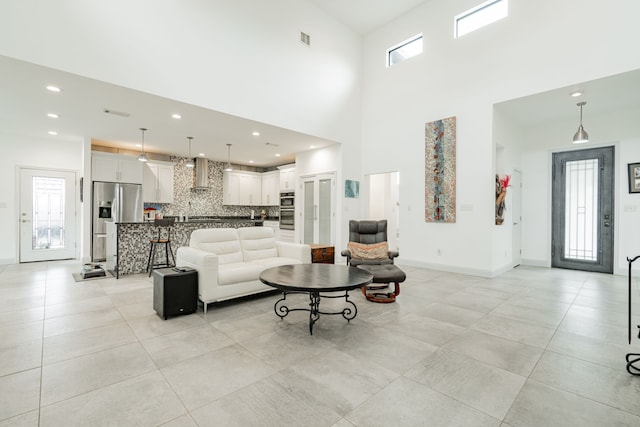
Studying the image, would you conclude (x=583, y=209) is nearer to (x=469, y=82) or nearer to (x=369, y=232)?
(x=469, y=82)

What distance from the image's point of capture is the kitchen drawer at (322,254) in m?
5.39

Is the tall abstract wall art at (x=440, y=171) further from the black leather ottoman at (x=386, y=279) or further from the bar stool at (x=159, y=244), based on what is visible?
the bar stool at (x=159, y=244)

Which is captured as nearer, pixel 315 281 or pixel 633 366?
pixel 633 366

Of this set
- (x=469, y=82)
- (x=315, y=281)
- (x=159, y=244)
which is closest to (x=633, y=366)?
(x=315, y=281)

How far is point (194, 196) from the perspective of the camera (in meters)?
8.67

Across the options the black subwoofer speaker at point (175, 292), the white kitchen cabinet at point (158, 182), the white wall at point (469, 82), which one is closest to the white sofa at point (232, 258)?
the black subwoofer speaker at point (175, 292)

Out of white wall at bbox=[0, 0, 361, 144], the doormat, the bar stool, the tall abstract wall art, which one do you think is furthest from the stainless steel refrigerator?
the tall abstract wall art

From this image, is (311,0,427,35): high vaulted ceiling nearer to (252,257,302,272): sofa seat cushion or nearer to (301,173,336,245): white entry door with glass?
(301,173,336,245): white entry door with glass

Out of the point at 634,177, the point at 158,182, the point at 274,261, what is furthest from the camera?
the point at 158,182

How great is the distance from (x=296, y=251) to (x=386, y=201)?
5377mm

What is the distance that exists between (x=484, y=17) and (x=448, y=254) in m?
4.50

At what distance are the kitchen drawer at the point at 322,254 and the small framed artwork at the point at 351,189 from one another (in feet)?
5.60

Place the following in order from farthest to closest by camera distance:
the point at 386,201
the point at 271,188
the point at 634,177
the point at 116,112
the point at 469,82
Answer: the point at 271,188 < the point at 386,201 < the point at 469,82 < the point at 634,177 < the point at 116,112

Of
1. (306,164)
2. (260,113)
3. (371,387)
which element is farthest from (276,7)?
(371,387)
